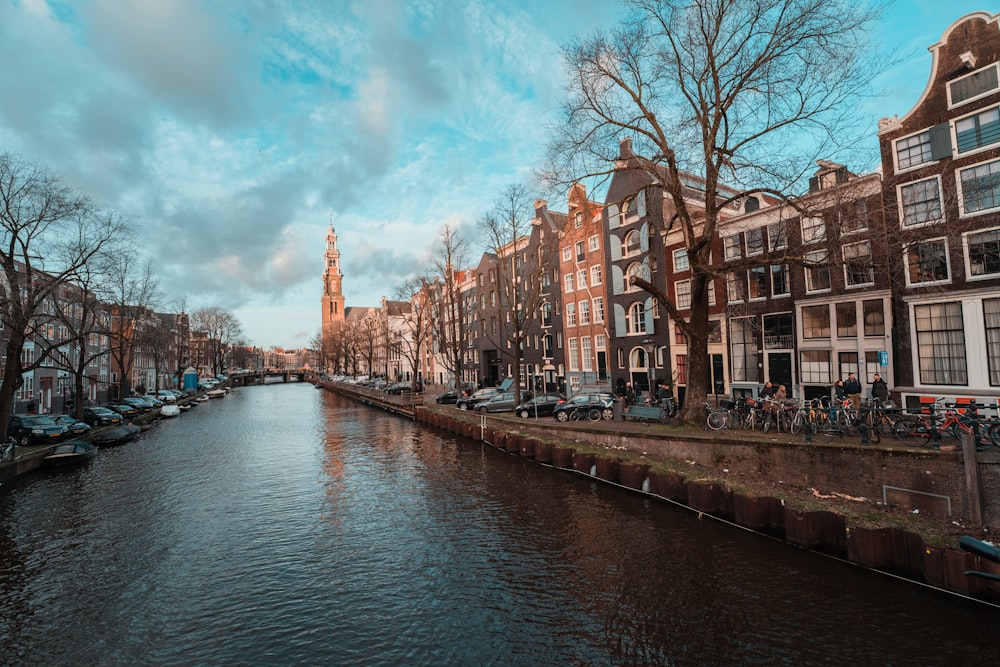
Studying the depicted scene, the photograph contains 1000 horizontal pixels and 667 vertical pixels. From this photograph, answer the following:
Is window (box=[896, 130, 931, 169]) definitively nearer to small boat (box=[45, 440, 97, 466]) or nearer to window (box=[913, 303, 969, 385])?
window (box=[913, 303, 969, 385])

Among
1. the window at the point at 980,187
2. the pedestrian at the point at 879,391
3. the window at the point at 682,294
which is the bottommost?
the pedestrian at the point at 879,391

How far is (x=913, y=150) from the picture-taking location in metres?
21.5

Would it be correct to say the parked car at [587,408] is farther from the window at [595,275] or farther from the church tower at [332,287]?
the church tower at [332,287]

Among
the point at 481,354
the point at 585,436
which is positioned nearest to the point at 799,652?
the point at 585,436

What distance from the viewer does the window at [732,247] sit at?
101 ft

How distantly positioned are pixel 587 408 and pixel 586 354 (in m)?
17.3

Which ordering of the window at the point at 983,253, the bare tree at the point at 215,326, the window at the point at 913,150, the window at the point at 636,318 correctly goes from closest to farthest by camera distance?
the window at the point at 983,253
the window at the point at 913,150
the window at the point at 636,318
the bare tree at the point at 215,326

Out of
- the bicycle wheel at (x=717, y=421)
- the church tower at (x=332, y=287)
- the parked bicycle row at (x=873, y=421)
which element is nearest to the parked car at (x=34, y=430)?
the bicycle wheel at (x=717, y=421)

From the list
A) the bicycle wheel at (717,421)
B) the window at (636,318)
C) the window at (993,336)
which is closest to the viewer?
the window at (993,336)

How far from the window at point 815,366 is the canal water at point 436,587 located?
14282 mm

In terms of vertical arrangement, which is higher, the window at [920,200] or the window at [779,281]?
the window at [920,200]

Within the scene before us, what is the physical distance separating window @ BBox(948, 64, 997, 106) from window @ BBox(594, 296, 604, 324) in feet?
83.7

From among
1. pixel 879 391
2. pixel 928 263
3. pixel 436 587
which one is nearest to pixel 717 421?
pixel 879 391

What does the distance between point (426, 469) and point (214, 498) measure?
8872 mm
